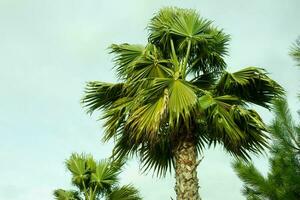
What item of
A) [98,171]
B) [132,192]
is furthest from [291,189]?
[98,171]

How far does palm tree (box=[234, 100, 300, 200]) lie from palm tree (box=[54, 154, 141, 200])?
3029mm

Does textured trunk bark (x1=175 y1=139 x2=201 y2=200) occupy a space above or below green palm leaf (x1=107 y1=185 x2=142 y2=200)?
below

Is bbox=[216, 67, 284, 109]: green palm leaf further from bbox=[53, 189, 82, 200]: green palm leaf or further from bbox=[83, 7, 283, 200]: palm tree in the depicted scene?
bbox=[53, 189, 82, 200]: green palm leaf

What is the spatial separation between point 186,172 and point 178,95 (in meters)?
1.20

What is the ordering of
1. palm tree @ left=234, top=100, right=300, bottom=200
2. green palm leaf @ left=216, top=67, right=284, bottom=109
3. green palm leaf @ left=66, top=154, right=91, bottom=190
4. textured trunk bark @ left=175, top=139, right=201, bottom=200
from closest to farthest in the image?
textured trunk bark @ left=175, top=139, right=201, bottom=200 < green palm leaf @ left=216, top=67, right=284, bottom=109 < palm tree @ left=234, top=100, right=300, bottom=200 < green palm leaf @ left=66, top=154, right=91, bottom=190

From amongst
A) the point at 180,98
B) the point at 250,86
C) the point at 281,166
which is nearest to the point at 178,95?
the point at 180,98

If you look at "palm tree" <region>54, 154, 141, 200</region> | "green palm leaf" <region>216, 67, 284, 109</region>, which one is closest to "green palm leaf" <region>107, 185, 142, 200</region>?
"palm tree" <region>54, 154, 141, 200</region>

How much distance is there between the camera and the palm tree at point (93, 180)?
14.5m

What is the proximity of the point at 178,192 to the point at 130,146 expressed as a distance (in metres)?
1.24

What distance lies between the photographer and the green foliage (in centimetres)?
912

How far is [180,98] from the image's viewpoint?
909cm

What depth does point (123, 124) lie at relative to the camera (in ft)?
32.0

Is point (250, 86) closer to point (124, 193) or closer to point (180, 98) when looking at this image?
point (180, 98)

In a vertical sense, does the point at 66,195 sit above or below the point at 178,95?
above
